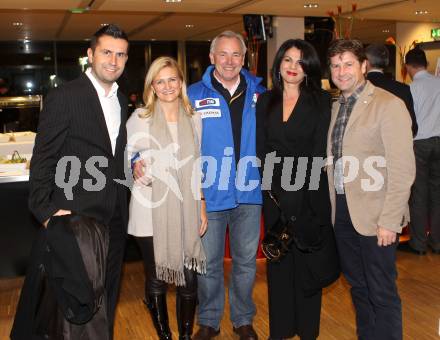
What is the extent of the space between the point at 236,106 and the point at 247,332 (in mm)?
1328

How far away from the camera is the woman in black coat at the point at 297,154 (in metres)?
2.79

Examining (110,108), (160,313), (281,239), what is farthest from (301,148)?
(160,313)

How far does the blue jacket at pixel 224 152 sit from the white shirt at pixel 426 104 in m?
2.45

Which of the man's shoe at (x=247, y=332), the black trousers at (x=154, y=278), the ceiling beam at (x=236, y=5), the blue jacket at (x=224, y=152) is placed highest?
the ceiling beam at (x=236, y=5)

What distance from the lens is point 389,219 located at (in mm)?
2521

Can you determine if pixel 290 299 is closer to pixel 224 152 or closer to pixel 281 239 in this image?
pixel 281 239

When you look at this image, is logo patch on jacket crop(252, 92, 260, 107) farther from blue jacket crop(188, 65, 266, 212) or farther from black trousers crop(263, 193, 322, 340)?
black trousers crop(263, 193, 322, 340)

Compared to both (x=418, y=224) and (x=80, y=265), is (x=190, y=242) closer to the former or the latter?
(x=80, y=265)

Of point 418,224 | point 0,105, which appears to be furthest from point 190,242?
point 0,105

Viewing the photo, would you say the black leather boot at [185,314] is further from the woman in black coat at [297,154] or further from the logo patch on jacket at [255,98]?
the logo patch on jacket at [255,98]

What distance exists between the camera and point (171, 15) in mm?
8523

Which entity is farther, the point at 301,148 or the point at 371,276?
the point at 301,148

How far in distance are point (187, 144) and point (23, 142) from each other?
313 cm

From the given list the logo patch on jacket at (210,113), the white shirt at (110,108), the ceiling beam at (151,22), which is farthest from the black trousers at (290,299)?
the ceiling beam at (151,22)
